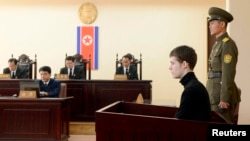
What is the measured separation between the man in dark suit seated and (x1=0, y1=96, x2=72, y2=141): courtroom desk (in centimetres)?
254

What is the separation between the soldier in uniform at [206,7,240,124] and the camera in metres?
3.11

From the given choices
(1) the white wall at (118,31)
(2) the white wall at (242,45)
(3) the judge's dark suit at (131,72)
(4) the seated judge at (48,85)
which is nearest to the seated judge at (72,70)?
(3) the judge's dark suit at (131,72)

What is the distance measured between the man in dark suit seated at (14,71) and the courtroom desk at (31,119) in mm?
2542

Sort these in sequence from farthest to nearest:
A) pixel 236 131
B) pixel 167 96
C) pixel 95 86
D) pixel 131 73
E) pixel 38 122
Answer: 1. pixel 167 96
2. pixel 131 73
3. pixel 95 86
4. pixel 38 122
5. pixel 236 131

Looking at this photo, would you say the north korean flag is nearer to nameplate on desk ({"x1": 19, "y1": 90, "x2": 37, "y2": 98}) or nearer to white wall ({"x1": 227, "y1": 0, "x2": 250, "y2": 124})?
nameplate on desk ({"x1": 19, "y1": 90, "x2": 37, "y2": 98})

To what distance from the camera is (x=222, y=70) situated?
320 cm

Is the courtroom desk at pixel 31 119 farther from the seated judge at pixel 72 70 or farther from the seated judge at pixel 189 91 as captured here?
the seated judge at pixel 189 91

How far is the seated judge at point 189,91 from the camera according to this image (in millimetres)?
2109

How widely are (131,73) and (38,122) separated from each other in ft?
9.30

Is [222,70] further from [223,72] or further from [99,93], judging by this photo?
[99,93]

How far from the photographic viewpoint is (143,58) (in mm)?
9844

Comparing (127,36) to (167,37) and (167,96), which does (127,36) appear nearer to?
(167,37)

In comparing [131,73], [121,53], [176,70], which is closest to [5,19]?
[121,53]

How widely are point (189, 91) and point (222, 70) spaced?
1.16 meters
